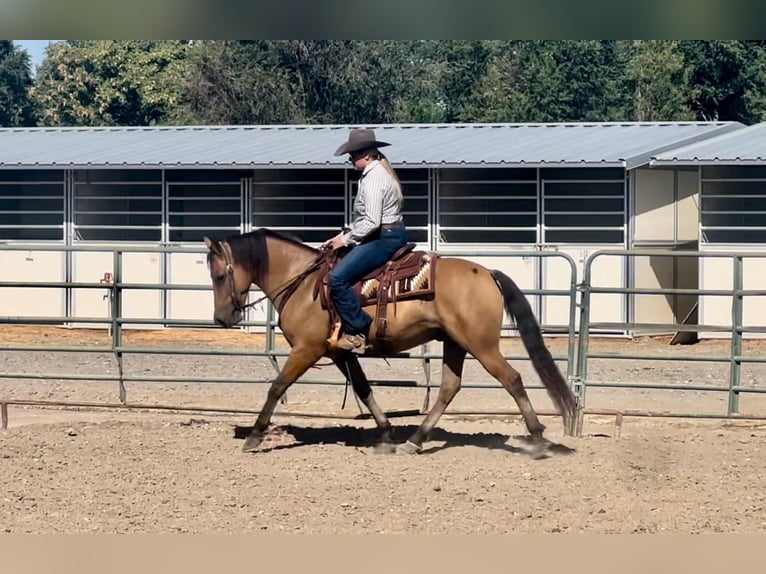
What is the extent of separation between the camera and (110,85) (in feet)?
136

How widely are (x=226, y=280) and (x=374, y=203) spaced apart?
120 centimetres

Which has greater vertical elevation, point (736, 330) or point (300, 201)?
point (300, 201)

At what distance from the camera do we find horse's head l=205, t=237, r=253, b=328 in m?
8.06

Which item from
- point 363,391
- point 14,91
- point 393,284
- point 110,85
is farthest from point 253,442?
point 14,91

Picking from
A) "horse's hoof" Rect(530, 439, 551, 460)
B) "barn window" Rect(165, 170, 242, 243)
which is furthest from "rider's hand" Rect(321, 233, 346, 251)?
"barn window" Rect(165, 170, 242, 243)

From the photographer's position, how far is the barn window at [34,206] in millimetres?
20016

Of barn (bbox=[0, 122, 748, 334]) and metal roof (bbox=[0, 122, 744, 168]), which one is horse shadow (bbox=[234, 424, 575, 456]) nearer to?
barn (bbox=[0, 122, 748, 334])

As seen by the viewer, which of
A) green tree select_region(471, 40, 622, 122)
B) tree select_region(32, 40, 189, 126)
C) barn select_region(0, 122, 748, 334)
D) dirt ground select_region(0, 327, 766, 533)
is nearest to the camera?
dirt ground select_region(0, 327, 766, 533)

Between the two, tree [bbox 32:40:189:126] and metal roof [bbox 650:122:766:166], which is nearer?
metal roof [bbox 650:122:766:166]

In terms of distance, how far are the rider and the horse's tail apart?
2.55ft

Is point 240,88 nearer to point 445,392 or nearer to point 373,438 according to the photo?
point 373,438

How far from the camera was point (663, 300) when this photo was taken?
18594 mm

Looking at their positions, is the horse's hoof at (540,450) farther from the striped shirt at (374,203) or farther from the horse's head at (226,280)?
the horse's head at (226,280)

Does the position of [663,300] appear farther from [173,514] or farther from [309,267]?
[173,514]
